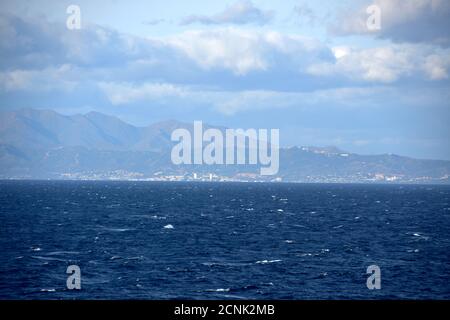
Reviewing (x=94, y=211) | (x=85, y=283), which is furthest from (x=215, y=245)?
(x=94, y=211)

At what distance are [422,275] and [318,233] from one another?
Answer: 44.7 m

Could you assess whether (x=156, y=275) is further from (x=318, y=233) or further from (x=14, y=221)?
(x=14, y=221)

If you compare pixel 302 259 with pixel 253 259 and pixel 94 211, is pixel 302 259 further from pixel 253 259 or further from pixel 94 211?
pixel 94 211

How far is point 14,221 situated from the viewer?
144m

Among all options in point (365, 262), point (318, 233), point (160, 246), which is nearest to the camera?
point (365, 262)

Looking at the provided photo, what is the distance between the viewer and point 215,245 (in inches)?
Result: 4208

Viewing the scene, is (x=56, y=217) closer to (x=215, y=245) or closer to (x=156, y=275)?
(x=215, y=245)

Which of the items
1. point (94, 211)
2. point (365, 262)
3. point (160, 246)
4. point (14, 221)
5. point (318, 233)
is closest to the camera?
point (365, 262)

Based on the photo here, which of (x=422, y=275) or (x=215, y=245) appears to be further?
(x=215, y=245)
